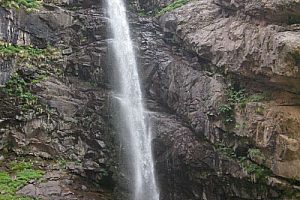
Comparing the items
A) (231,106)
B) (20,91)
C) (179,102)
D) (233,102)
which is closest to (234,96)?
(233,102)

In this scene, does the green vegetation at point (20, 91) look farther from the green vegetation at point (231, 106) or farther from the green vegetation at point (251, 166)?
the green vegetation at point (251, 166)

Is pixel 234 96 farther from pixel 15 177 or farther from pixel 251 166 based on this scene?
pixel 15 177

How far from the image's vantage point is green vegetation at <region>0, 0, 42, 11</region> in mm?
14695

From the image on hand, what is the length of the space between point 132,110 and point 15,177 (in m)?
4.99

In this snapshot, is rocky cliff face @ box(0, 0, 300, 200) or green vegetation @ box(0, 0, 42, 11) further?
green vegetation @ box(0, 0, 42, 11)

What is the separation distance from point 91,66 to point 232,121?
233 inches

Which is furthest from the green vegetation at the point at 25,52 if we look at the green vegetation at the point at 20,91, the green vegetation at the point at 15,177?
the green vegetation at the point at 15,177

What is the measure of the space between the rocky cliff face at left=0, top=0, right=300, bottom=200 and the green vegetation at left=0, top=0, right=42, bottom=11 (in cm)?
23

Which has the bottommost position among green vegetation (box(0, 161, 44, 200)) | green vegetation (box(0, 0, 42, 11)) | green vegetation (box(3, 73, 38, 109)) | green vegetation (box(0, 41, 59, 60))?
green vegetation (box(0, 161, 44, 200))

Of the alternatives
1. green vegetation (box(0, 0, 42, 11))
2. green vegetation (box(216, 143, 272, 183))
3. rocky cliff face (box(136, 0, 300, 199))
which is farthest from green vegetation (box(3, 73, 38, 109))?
green vegetation (box(216, 143, 272, 183))

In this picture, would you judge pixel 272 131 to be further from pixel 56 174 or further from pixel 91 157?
pixel 56 174

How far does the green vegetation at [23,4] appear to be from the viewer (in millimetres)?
14695

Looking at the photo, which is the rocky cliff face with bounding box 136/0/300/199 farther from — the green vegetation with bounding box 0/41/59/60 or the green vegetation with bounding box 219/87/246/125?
the green vegetation with bounding box 0/41/59/60

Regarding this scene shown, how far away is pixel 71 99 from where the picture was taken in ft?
46.4
